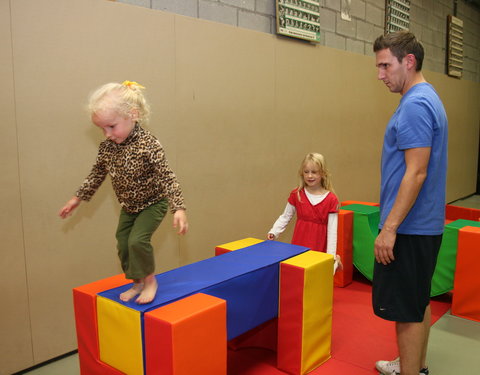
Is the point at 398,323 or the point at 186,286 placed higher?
the point at 186,286

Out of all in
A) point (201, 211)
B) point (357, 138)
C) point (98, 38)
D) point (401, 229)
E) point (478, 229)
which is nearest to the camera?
point (401, 229)

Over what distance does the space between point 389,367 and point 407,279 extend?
693mm

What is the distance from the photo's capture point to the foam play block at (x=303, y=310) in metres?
2.28

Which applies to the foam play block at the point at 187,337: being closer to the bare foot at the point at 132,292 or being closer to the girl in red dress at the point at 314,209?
the bare foot at the point at 132,292

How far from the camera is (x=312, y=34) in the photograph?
4461mm

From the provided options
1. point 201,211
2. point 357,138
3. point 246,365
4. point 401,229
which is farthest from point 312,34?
point 246,365

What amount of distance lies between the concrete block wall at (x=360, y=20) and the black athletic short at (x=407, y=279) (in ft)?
7.64

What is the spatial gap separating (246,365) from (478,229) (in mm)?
1980

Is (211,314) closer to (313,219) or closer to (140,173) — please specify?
(140,173)

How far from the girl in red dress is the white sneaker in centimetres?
78

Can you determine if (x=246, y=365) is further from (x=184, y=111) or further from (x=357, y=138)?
(x=357, y=138)

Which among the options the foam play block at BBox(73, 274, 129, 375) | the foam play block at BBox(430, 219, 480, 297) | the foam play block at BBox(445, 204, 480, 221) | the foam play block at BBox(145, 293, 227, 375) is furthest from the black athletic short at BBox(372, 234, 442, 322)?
the foam play block at BBox(445, 204, 480, 221)

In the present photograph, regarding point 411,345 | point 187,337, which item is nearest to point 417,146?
point 411,345

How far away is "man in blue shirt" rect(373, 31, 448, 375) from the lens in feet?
6.19
